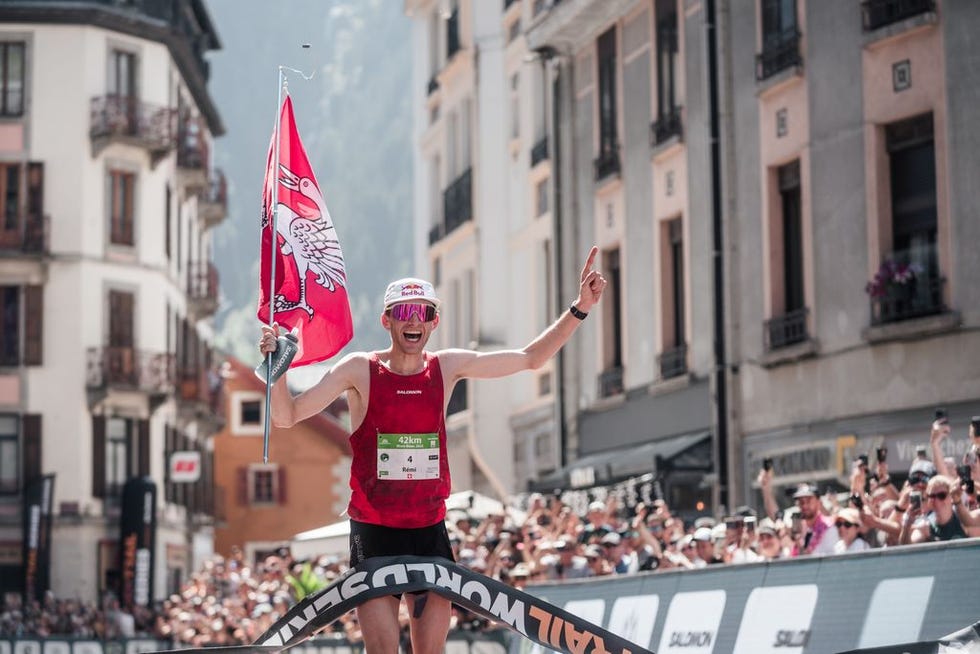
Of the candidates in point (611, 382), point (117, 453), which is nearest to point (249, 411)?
point (117, 453)

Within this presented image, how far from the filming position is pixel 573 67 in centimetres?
3394

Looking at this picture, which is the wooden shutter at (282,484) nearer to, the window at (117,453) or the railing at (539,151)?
the window at (117,453)

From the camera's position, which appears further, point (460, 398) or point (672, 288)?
point (460, 398)

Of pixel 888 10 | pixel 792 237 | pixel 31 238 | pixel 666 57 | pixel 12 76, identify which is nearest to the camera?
pixel 888 10

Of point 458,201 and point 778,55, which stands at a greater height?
point 458,201

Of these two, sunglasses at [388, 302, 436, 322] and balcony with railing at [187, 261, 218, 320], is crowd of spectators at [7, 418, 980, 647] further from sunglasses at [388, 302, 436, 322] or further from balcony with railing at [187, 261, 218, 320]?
balcony with railing at [187, 261, 218, 320]

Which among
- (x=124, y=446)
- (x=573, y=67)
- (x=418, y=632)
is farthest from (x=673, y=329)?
(x=124, y=446)

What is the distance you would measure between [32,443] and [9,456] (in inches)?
27.1

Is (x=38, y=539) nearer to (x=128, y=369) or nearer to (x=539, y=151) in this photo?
(x=128, y=369)

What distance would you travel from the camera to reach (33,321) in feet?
171

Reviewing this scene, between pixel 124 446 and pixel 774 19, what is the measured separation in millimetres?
32655

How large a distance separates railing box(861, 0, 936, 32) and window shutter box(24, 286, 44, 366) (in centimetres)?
3404

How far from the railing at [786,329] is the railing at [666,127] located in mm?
4227

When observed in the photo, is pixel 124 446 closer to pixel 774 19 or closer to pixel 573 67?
pixel 573 67
